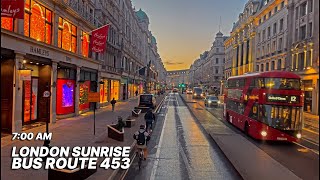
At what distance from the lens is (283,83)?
57.8 ft

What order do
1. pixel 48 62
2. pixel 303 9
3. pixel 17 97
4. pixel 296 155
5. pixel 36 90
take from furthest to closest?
pixel 303 9 < pixel 36 90 < pixel 48 62 < pixel 17 97 < pixel 296 155

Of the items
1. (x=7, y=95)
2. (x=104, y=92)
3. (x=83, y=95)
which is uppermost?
(x=7, y=95)

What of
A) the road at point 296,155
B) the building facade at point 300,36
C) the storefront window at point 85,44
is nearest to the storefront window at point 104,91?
the storefront window at point 85,44

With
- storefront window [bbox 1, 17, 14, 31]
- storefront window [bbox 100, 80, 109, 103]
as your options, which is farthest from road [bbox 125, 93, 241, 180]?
storefront window [bbox 100, 80, 109, 103]

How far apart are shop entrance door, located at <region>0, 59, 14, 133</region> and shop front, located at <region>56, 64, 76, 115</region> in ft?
25.4

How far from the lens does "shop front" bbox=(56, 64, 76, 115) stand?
2682 cm

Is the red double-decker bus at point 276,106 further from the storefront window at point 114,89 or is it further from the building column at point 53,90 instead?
the storefront window at point 114,89

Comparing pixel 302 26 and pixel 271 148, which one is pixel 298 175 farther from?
pixel 302 26

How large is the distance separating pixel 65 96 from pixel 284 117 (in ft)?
62.5

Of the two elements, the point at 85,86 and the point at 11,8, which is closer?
the point at 11,8

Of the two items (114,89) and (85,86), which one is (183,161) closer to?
(85,86)

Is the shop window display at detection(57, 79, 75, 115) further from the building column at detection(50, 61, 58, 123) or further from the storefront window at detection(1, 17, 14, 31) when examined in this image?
the storefront window at detection(1, 17, 14, 31)

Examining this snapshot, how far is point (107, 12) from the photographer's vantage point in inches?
1745

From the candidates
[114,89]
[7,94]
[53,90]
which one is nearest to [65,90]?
[53,90]
